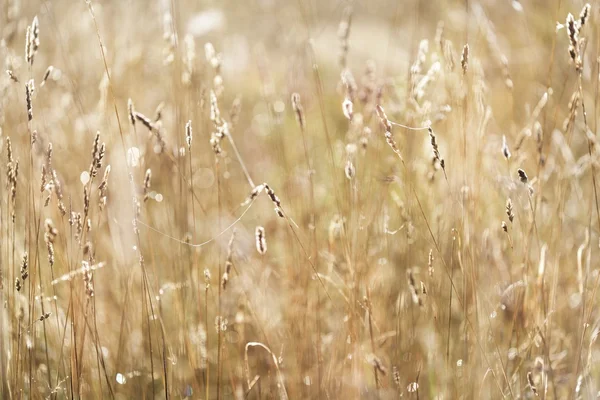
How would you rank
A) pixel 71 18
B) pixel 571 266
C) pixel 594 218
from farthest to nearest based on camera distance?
pixel 71 18 < pixel 594 218 < pixel 571 266

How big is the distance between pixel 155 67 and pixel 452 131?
1.55 m

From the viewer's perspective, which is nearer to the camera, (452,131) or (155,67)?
(452,131)

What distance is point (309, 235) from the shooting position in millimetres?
1270

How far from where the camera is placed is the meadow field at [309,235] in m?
0.98

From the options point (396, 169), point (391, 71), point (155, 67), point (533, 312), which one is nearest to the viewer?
point (533, 312)

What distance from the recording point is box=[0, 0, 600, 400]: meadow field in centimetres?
98

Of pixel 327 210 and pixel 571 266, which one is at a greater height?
pixel 327 210

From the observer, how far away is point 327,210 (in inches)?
71.8

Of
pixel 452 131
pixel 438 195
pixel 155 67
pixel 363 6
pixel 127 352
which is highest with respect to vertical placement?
pixel 363 6

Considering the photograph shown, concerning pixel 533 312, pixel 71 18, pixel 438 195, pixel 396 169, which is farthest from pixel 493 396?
pixel 71 18

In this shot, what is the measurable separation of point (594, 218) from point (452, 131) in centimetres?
42

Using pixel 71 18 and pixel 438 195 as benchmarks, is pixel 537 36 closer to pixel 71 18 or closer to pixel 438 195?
pixel 438 195

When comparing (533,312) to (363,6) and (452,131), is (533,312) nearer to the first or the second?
(452,131)

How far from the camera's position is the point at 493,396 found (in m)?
1.10
